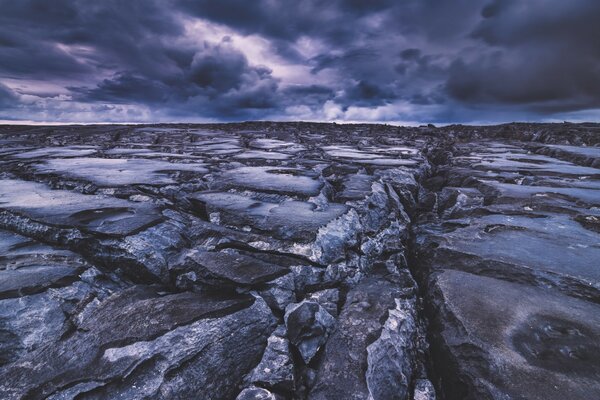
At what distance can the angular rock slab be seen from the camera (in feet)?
4.17

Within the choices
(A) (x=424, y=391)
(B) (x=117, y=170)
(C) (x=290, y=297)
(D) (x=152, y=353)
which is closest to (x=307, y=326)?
(C) (x=290, y=297)

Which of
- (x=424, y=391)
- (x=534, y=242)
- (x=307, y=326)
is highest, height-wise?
(x=534, y=242)

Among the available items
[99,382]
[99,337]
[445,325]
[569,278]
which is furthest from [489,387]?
[99,337]

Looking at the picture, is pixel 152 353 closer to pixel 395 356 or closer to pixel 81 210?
pixel 395 356

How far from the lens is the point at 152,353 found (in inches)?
54.4

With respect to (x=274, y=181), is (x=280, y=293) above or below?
below

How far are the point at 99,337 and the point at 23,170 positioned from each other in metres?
4.24

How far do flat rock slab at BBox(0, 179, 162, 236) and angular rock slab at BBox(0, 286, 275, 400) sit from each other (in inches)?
31.0

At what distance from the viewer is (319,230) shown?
7.76 ft

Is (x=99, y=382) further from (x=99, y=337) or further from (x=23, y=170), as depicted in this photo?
(x=23, y=170)

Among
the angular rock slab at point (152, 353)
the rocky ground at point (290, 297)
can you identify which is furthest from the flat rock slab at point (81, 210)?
the angular rock slab at point (152, 353)

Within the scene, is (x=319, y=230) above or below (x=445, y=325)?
above

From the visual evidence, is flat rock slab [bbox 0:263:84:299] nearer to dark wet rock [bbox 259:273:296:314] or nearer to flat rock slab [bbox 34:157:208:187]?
dark wet rock [bbox 259:273:296:314]

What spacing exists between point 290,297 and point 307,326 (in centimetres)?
25
